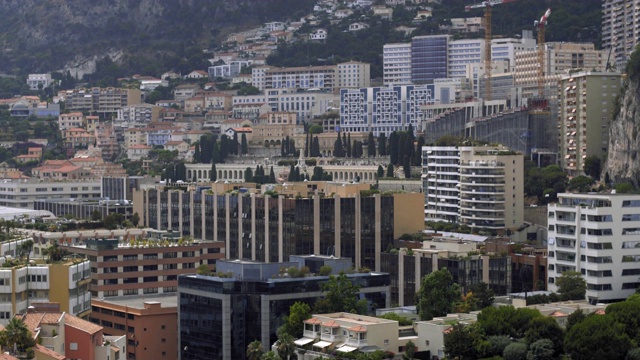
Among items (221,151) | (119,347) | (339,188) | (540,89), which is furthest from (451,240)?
(221,151)

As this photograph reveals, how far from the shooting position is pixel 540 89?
152875mm

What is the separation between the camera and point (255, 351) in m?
64.6

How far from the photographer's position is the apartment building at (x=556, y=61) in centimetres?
16312

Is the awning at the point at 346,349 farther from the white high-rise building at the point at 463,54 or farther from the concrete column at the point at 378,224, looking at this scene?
the white high-rise building at the point at 463,54

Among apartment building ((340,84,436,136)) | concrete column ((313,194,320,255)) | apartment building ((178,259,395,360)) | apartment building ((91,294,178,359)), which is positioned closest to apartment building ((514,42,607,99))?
apartment building ((340,84,436,136))

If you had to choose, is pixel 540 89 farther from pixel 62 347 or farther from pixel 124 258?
pixel 62 347

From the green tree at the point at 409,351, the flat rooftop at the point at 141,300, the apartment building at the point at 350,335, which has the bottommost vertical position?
the flat rooftop at the point at 141,300

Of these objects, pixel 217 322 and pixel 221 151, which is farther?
pixel 221 151

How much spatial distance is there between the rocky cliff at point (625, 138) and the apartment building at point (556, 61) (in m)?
37.8

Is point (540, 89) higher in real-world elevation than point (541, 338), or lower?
higher

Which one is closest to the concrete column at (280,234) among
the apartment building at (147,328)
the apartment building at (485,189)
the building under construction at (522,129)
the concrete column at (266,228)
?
the concrete column at (266,228)

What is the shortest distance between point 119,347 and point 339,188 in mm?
43274

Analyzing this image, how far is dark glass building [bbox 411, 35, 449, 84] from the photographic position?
196000 millimetres

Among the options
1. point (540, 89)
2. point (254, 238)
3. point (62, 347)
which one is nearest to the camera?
→ point (62, 347)
